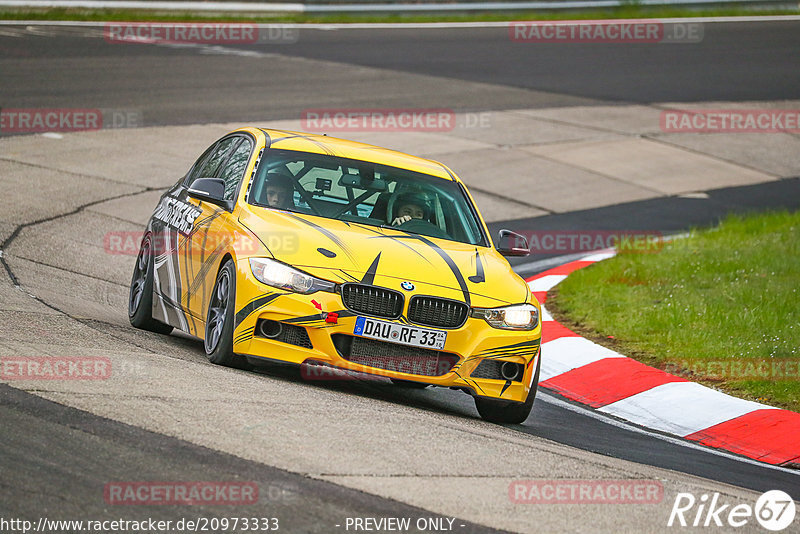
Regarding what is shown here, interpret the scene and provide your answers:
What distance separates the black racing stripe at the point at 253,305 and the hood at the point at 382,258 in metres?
0.25

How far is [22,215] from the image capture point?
13.2m

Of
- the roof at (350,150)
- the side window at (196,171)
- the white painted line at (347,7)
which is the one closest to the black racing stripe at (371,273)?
the roof at (350,150)

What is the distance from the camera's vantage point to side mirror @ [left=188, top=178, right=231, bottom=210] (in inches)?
329

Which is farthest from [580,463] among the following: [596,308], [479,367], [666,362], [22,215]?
[22,215]

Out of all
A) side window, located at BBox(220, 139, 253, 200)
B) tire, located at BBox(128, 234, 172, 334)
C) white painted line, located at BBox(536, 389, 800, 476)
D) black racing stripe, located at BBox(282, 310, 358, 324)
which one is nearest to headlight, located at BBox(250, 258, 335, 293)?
black racing stripe, located at BBox(282, 310, 358, 324)

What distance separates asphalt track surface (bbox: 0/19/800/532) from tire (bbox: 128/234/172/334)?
0.37 m

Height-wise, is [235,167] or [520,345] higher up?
[235,167]

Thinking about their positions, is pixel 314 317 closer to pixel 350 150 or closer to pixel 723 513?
pixel 350 150

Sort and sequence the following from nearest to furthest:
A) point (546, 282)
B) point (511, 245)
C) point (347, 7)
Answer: point (511, 245) → point (546, 282) → point (347, 7)

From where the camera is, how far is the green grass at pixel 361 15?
29609mm

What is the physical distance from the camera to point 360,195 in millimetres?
8641

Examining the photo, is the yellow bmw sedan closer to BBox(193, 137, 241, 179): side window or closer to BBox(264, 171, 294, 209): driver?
BBox(264, 171, 294, 209): driver

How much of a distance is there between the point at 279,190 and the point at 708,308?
4.73 m

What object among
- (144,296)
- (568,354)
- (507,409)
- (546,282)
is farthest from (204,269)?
(546,282)
